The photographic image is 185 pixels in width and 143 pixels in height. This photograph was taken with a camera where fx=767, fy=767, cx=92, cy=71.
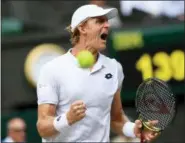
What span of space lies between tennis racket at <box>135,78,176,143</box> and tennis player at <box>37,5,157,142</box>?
0.17 ft

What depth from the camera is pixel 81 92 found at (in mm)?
4770

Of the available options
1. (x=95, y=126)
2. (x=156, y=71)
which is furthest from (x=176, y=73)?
(x=95, y=126)

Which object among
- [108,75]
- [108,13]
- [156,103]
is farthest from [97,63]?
[156,103]

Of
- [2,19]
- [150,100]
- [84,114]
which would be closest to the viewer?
[84,114]

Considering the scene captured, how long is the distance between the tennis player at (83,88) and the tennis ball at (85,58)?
0.12 m

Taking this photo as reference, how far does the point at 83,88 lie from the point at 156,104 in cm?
47

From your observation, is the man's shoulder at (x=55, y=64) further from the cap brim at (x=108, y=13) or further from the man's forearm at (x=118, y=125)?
the man's forearm at (x=118, y=125)

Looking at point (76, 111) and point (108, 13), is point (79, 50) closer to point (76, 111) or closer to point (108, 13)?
point (108, 13)

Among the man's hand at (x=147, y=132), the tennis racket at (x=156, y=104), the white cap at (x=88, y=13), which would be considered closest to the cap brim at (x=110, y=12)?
the white cap at (x=88, y=13)

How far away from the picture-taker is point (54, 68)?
15.8 ft

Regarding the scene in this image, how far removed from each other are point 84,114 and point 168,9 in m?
6.62

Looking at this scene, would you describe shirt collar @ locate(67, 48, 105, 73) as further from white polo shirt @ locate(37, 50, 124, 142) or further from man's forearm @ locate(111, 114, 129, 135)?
man's forearm @ locate(111, 114, 129, 135)

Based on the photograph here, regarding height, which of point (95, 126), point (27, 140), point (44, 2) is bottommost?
point (27, 140)

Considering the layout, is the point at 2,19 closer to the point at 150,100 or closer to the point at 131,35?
the point at 131,35
